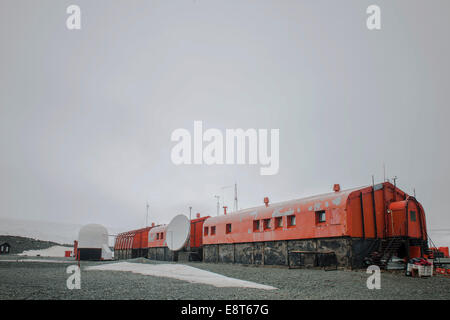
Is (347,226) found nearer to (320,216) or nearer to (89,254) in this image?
(320,216)

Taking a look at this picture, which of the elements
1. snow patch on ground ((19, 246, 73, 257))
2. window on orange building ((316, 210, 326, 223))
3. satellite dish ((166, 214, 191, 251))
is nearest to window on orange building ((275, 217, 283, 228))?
window on orange building ((316, 210, 326, 223))

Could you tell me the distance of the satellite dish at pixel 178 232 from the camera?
31.0m

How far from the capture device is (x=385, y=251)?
61.2ft

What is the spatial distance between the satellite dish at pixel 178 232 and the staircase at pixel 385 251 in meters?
16.5

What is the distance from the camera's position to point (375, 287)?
11086mm

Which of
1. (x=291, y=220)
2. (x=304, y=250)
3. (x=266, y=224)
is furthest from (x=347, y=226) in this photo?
(x=266, y=224)

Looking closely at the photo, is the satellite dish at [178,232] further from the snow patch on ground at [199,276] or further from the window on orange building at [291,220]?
the snow patch on ground at [199,276]

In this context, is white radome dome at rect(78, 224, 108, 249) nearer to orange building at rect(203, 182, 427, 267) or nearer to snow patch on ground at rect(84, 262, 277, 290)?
orange building at rect(203, 182, 427, 267)

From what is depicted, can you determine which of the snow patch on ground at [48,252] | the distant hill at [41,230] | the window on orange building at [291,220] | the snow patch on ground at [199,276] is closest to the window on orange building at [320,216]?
the window on orange building at [291,220]

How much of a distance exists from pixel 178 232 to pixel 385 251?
18.3m
